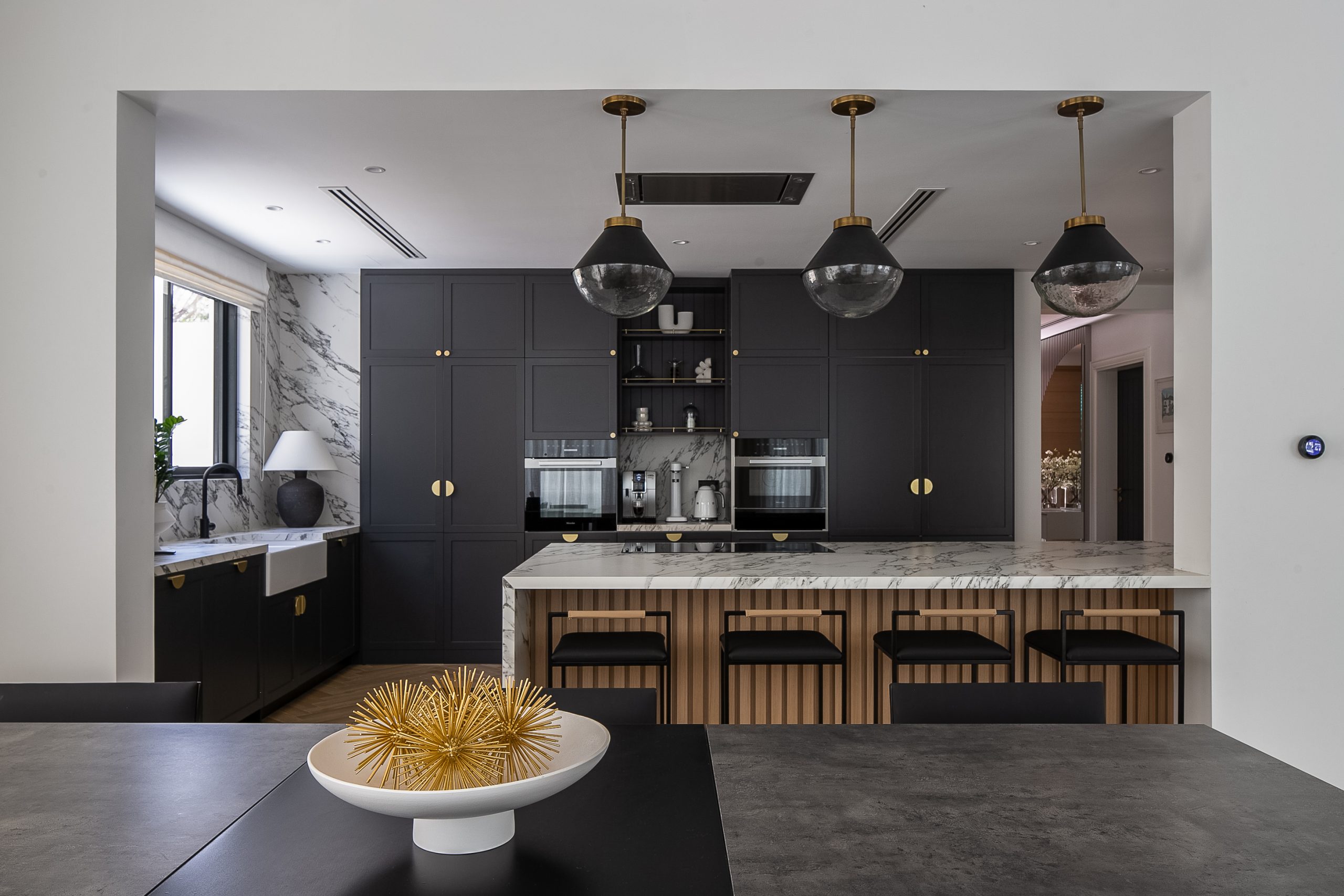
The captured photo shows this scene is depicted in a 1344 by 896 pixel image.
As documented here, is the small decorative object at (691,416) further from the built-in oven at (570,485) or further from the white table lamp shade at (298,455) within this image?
the white table lamp shade at (298,455)

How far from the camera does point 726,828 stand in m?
1.09

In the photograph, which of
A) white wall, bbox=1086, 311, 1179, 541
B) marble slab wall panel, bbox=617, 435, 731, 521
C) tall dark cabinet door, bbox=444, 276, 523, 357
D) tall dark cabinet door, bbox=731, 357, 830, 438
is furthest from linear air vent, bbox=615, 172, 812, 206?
white wall, bbox=1086, 311, 1179, 541

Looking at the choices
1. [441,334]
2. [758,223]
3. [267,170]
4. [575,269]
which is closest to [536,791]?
[575,269]

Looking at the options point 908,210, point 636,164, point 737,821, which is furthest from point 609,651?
point 908,210

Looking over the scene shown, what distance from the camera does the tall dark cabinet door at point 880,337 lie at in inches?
204

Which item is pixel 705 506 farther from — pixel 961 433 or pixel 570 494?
pixel 961 433

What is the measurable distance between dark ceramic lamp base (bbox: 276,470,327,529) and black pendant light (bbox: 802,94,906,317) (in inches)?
139

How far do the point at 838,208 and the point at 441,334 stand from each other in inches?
102

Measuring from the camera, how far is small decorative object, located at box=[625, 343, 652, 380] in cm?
551

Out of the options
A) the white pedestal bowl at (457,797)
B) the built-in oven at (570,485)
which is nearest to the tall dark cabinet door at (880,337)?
the built-in oven at (570,485)

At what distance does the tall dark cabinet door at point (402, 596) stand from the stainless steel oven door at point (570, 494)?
63cm

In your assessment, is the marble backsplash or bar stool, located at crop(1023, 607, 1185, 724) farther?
the marble backsplash

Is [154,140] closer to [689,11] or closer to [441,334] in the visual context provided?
[689,11]

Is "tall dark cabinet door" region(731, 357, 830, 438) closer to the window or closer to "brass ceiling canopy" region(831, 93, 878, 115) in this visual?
"brass ceiling canopy" region(831, 93, 878, 115)
